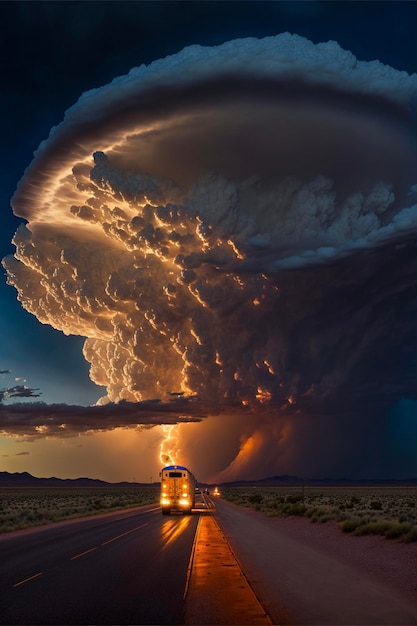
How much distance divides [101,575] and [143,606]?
16.0ft

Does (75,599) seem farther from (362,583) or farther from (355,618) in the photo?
(362,583)

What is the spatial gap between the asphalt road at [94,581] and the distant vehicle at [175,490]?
3039cm

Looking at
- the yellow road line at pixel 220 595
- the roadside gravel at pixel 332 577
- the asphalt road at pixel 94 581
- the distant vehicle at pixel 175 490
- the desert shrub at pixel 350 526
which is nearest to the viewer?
the yellow road line at pixel 220 595

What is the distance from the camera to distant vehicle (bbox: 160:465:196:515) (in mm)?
58750

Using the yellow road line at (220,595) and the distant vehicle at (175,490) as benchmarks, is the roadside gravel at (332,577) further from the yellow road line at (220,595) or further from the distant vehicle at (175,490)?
the distant vehicle at (175,490)

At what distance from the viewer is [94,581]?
16062 millimetres

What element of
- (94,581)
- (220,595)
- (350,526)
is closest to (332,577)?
(220,595)

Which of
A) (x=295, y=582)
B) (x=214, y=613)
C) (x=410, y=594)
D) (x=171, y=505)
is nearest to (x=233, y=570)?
(x=295, y=582)

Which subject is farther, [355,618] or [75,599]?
[75,599]

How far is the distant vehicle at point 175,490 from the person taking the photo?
193ft

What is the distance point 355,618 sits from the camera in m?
11.8

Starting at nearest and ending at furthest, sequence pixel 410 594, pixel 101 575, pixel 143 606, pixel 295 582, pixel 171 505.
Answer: pixel 143 606, pixel 410 594, pixel 295 582, pixel 101 575, pixel 171 505

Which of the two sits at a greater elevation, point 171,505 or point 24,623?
point 171,505

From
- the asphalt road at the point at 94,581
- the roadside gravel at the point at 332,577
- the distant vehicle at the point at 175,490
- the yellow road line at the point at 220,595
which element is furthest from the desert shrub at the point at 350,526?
the distant vehicle at the point at 175,490
